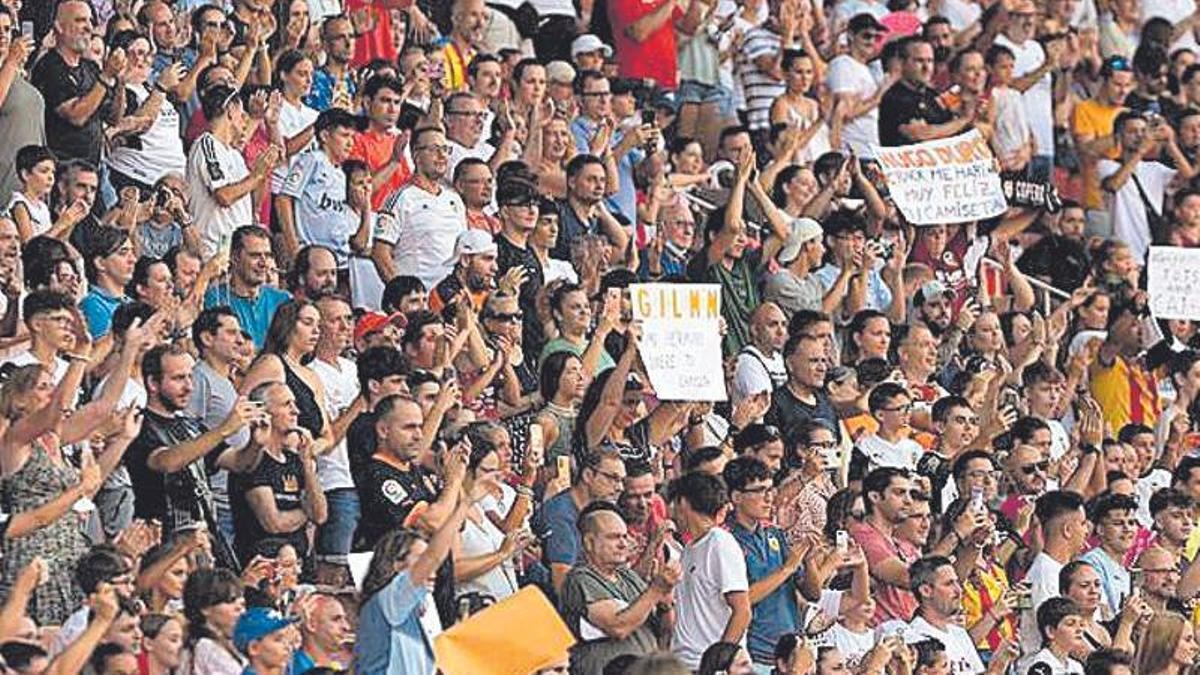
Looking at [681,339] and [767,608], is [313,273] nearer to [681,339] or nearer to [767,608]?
[681,339]

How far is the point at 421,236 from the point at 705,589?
2946mm

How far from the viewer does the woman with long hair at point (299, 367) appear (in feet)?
39.8

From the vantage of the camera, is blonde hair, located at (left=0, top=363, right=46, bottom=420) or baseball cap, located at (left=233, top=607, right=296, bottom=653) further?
blonde hair, located at (left=0, top=363, right=46, bottom=420)

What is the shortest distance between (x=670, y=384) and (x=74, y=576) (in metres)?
3.66

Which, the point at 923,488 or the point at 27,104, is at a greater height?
the point at 27,104

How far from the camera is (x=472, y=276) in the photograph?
14039 millimetres

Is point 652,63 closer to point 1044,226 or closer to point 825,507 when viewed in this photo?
point 1044,226

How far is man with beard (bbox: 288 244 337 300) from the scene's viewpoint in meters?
13.5

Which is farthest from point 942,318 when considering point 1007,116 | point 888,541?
point 888,541

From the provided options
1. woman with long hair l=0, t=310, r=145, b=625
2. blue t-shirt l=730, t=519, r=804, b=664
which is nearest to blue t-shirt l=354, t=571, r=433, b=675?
woman with long hair l=0, t=310, r=145, b=625

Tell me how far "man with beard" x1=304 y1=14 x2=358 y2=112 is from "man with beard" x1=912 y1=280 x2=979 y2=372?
9.44 feet

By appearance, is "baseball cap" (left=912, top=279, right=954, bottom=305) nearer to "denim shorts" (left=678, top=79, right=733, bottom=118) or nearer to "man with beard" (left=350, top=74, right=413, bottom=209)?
"denim shorts" (left=678, top=79, right=733, bottom=118)

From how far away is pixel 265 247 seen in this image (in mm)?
13250

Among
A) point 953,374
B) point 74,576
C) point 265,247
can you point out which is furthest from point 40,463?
point 953,374
